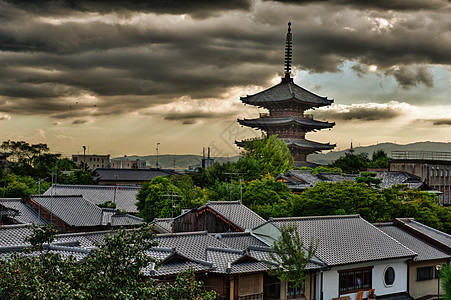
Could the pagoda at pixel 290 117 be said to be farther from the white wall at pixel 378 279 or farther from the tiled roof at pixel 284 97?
the white wall at pixel 378 279

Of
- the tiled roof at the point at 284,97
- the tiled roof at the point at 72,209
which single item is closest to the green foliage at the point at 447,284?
the tiled roof at the point at 72,209

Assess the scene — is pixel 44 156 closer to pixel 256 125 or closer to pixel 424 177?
pixel 256 125

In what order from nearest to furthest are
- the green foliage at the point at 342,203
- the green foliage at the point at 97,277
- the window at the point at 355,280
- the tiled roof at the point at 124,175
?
1. the green foliage at the point at 97,277
2. the window at the point at 355,280
3. the green foliage at the point at 342,203
4. the tiled roof at the point at 124,175

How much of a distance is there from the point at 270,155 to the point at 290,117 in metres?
16.3

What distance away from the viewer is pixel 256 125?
267 feet

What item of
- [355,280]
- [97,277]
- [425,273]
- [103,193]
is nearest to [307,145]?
[103,193]

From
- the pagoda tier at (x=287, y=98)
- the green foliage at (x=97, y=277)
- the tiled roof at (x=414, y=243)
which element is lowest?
the tiled roof at (x=414, y=243)

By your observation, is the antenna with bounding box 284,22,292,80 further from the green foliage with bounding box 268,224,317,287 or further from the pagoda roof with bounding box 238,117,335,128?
the green foliage with bounding box 268,224,317,287

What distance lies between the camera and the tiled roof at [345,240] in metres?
23.4

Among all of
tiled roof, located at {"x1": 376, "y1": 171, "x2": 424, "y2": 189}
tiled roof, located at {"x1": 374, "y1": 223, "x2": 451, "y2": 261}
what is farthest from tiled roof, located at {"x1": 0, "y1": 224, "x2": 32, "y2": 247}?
tiled roof, located at {"x1": 376, "y1": 171, "x2": 424, "y2": 189}

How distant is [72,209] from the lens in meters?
39.2

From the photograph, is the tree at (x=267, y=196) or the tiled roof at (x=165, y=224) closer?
the tiled roof at (x=165, y=224)

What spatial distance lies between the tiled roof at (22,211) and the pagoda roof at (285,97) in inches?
1860

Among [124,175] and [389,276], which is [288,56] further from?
[389,276]
